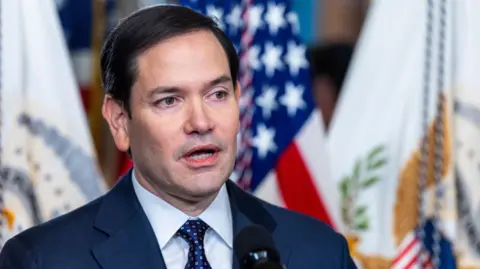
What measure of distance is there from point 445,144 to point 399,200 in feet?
0.81

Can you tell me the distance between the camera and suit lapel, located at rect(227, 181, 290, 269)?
7.11 feet

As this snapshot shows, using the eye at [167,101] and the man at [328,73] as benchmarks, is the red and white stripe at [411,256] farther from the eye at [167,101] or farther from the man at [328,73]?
the eye at [167,101]

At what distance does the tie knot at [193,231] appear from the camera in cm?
208

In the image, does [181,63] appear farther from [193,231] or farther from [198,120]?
[193,231]

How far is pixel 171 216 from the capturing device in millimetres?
2096

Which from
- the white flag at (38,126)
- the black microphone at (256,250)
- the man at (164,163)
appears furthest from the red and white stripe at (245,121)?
the black microphone at (256,250)

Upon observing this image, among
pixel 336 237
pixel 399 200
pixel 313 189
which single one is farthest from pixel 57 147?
pixel 336 237

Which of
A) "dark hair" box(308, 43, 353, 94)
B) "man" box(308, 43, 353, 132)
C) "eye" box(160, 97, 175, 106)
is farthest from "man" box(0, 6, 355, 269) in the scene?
"dark hair" box(308, 43, 353, 94)

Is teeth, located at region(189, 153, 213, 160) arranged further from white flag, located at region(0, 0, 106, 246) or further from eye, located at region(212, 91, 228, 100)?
white flag, located at region(0, 0, 106, 246)

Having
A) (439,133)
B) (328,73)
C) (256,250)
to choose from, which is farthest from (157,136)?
(328,73)

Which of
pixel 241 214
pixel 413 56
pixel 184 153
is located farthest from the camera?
pixel 413 56

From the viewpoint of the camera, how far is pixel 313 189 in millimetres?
3582

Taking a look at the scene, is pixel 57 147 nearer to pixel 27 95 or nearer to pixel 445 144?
pixel 27 95

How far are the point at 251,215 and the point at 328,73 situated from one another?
2.54 metres
